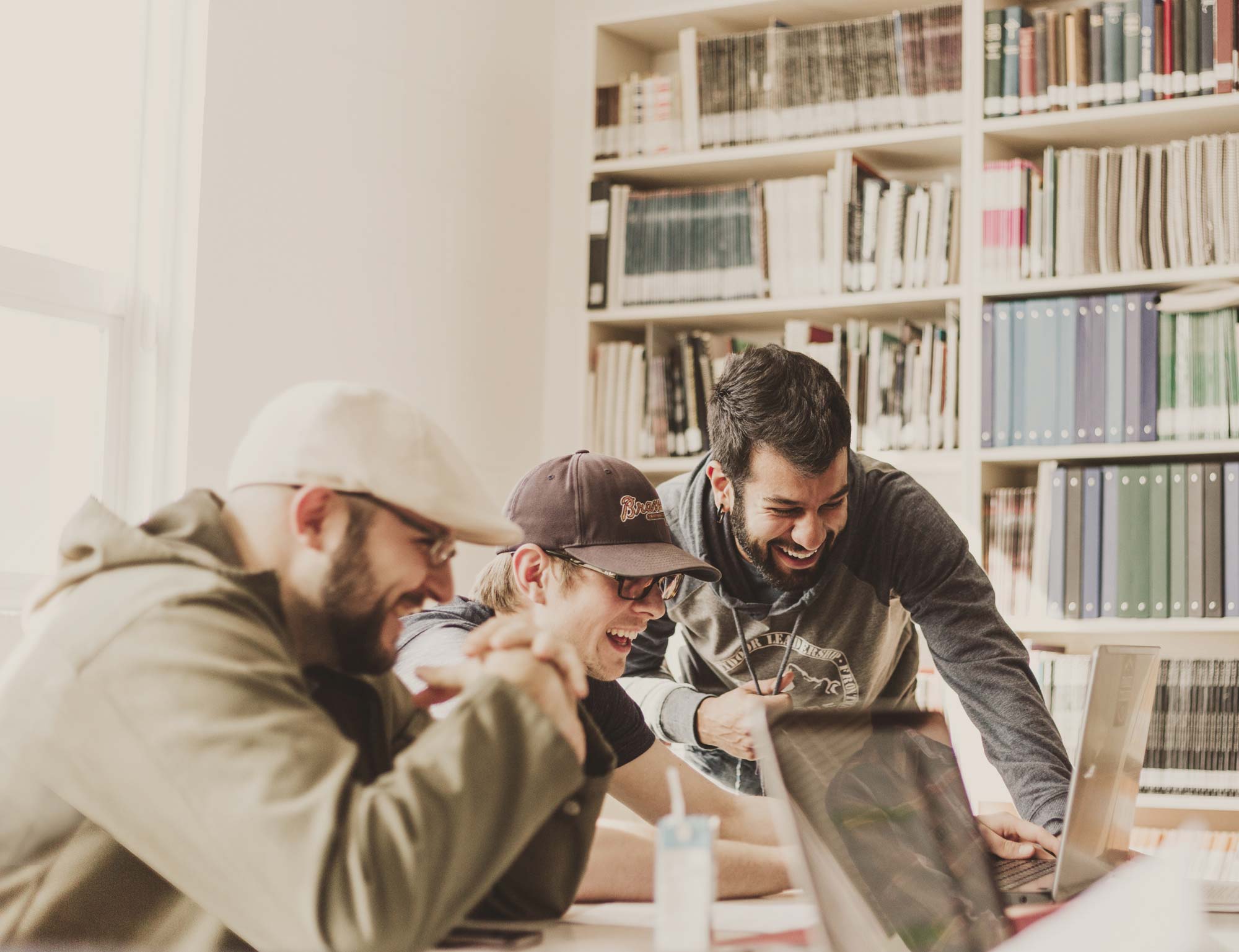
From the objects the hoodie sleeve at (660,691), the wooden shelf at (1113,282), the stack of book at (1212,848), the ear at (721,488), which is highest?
the wooden shelf at (1113,282)

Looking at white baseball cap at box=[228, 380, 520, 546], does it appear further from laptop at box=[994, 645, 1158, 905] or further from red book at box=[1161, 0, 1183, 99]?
red book at box=[1161, 0, 1183, 99]

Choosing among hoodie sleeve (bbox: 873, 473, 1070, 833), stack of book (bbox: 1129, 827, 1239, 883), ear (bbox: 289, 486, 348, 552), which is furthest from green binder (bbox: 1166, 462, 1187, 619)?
ear (bbox: 289, 486, 348, 552)

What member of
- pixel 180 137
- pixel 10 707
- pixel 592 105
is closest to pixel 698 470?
pixel 180 137

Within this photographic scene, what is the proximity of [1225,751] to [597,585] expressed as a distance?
1.76m

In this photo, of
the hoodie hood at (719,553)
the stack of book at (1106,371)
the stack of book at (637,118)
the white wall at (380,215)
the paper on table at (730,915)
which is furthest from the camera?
the stack of book at (637,118)

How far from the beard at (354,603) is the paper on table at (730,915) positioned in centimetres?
38

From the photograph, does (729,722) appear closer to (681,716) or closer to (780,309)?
(681,716)

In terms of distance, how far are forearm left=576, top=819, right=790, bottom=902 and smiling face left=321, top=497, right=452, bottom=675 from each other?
0.43 m

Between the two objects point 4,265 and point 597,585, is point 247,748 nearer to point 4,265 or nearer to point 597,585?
point 597,585

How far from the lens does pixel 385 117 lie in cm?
309

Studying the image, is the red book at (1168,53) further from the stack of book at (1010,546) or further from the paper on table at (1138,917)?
the paper on table at (1138,917)

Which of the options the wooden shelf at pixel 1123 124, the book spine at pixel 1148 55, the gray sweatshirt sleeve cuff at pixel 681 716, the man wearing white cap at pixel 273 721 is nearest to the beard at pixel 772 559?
the gray sweatshirt sleeve cuff at pixel 681 716

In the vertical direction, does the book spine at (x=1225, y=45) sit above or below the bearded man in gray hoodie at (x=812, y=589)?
above

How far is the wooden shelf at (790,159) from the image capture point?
3.25 meters
